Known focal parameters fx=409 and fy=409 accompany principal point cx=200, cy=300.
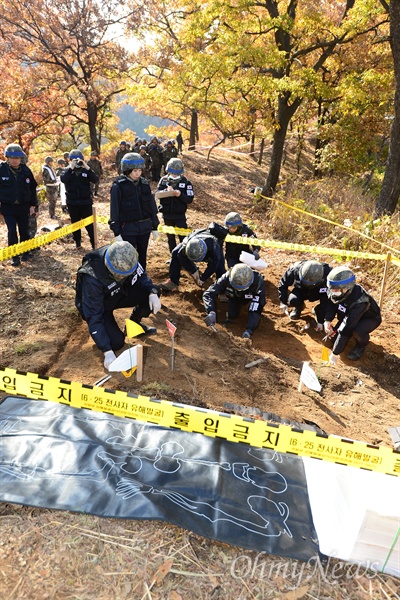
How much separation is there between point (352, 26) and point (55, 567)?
1121cm

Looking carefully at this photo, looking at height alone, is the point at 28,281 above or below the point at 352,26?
below

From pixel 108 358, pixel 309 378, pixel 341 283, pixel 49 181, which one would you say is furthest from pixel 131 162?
pixel 49 181

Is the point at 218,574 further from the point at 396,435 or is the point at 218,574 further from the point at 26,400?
the point at 26,400

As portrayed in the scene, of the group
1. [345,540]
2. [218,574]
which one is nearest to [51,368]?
[218,574]

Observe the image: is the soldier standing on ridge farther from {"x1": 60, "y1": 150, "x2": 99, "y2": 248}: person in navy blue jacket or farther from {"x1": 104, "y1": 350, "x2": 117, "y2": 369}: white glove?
{"x1": 104, "y1": 350, "x2": 117, "y2": 369}: white glove

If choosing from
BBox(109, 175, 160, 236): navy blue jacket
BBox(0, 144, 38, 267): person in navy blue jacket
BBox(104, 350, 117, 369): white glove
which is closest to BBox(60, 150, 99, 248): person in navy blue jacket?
BBox(0, 144, 38, 267): person in navy blue jacket

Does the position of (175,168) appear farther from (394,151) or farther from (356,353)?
(394,151)

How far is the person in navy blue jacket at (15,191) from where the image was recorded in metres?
6.20

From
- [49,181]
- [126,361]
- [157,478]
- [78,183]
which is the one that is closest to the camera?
[157,478]

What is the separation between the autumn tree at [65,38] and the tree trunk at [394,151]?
9889 millimetres

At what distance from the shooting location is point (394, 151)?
860cm

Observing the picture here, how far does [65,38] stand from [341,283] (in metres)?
13.7

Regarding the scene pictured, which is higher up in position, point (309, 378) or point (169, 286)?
point (309, 378)

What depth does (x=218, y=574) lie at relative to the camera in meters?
2.20
